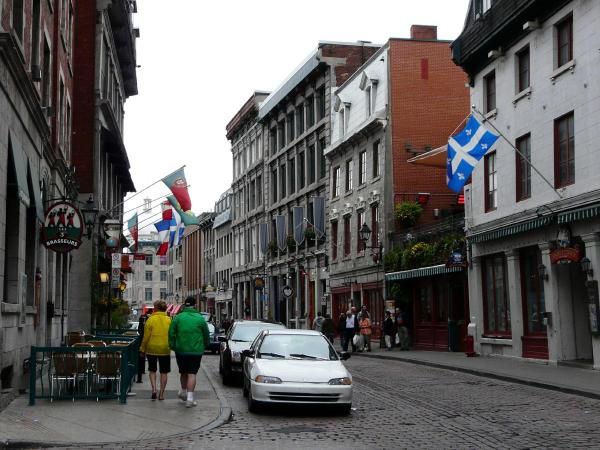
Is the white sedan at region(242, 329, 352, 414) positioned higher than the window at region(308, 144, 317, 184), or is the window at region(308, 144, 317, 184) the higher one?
the window at region(308, 144, 317, 184)

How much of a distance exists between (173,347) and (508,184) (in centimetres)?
1457

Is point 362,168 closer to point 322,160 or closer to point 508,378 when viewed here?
point 322,160

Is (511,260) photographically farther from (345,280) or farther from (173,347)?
(345,280)

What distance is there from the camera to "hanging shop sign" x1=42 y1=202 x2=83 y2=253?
17969 millimetres

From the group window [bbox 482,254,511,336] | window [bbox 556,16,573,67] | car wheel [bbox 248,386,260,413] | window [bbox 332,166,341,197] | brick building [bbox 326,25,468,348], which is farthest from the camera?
window [bbox 332,166,341,197]

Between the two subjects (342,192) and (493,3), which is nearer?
(493,3)

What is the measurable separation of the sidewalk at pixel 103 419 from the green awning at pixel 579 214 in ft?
32.9

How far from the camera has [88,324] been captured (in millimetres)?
32219

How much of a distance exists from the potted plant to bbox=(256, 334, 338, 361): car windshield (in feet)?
67.8

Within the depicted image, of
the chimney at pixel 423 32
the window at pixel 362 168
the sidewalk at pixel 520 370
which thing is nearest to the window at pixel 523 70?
the sidewalk at pixel 520 370

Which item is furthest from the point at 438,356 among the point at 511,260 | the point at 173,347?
the point at 173,347

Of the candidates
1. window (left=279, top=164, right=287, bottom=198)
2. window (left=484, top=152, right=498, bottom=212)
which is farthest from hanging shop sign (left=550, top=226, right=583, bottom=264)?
window (left=279, top=164, right=287, bottom=198)

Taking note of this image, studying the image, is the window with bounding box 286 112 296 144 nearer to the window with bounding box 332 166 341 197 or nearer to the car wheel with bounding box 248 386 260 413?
the window with bounding box 332 166 341 197

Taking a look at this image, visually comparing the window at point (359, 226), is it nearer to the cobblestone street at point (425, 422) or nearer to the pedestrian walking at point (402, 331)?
the pedestrian walking at point (402, 331)
